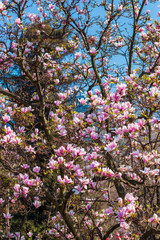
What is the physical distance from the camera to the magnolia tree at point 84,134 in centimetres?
263

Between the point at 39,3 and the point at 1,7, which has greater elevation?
the point at 39,3

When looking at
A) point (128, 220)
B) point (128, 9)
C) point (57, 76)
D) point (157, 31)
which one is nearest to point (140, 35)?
point (157, 31)

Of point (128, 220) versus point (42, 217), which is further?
point (42, 217)

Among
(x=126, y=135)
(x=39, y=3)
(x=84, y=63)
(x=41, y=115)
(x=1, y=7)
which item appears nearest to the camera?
(x=126, y=135)

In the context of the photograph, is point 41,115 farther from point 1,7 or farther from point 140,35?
point 140,35

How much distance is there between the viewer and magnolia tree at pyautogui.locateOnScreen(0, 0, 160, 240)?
104 inches

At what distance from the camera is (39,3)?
4926mm

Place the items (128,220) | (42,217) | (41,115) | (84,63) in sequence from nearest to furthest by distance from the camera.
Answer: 1. (128,220)
2. (41,115)
3. (84,63)
4. (42,217)

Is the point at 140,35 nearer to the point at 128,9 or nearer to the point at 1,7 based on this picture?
the point at 128,9

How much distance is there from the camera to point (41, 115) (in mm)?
4426

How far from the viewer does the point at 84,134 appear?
10.1 ft

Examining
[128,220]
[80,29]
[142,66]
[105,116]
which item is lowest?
[128,220]

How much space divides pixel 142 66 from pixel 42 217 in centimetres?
617

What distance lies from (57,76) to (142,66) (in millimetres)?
2028
